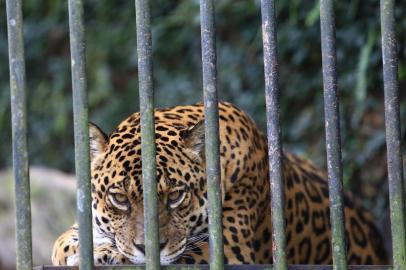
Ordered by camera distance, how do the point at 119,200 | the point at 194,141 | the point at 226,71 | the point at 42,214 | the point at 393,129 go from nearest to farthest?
1. the point at 393,129
2. the point at 119,200
3. the point at 194,141
4. the point at 42,214
5. the point at 226,71

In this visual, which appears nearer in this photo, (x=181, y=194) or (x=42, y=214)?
(x=181, y=194)

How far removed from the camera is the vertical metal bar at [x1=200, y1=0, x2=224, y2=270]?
127 inches

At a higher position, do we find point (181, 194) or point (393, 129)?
point (393, 129)

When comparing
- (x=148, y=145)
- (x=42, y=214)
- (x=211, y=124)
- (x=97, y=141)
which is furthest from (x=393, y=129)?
(x=42, y=214)

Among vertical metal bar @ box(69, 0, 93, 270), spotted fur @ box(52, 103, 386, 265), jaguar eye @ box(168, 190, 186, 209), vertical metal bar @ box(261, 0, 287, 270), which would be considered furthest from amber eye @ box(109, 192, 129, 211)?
vertical metal bar @ box(261, 0, 287, 270)

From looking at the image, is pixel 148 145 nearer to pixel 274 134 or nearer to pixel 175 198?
pixel 274 134

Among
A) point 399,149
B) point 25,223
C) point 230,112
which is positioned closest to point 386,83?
point 399,149

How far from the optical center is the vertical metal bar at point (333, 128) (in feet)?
10.6

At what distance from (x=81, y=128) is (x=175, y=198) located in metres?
1.09

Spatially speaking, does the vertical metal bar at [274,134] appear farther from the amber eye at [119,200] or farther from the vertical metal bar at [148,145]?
the amber eye at [119,200]

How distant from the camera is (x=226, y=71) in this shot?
8766 millimetres

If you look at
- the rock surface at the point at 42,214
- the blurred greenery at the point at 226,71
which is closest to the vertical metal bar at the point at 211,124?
the blurred greenery at the point at 226,71

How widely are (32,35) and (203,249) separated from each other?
21.5ft

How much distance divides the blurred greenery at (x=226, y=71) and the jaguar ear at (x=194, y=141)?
2.77 meters
